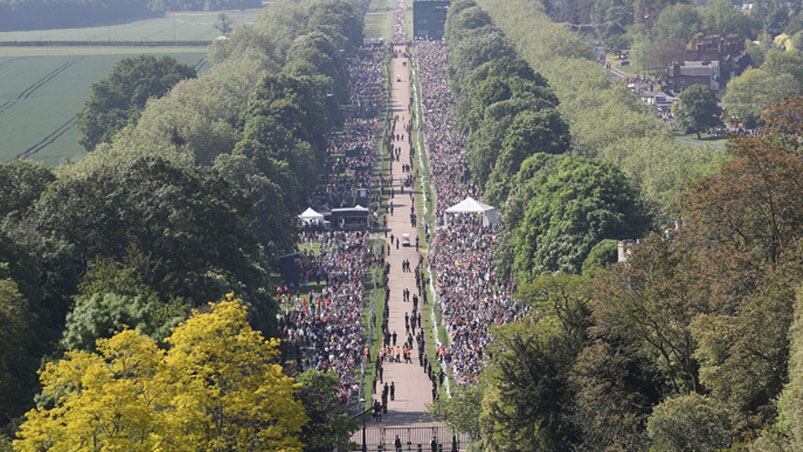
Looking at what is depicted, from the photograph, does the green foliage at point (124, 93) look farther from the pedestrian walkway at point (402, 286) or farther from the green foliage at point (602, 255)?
the green foliage at point (602, 255)

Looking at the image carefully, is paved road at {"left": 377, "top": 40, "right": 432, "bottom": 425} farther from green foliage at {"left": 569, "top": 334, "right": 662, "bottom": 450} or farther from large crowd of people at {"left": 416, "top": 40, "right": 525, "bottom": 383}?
green foliage at {"left": 569, "top": 334, "right": 662, "bottom": 450}

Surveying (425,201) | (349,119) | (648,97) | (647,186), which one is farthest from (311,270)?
(648,97)

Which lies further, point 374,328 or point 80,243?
point 374,328

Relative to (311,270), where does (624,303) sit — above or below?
above

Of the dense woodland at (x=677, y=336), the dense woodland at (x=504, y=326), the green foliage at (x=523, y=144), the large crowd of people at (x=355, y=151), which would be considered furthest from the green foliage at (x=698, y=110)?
the dense woodland at (x=677, y=336)

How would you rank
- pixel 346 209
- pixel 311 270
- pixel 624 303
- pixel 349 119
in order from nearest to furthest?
pixel 624 303 → pixel 311 270 → pixel 346 209 → pixel 349 119

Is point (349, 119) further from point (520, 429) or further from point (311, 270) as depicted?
point (520, 429)

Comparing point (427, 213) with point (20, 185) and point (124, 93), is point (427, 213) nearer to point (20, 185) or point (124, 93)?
point (20, 185)

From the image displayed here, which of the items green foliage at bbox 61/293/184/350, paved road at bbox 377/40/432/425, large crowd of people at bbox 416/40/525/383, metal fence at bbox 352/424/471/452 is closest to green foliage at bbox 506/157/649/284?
Result: large crowd of people at bbox 416/40/525/383
